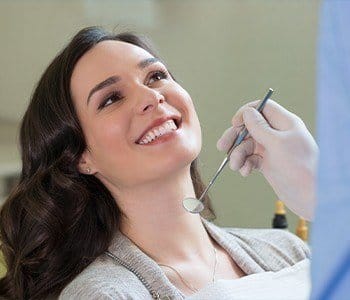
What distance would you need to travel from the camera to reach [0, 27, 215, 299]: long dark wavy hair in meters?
1.36

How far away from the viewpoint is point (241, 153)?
1.18 m

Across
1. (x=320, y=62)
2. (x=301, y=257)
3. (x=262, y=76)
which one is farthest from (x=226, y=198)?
(x=320, y=62)

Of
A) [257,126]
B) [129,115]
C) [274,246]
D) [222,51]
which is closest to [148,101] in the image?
[129,115]

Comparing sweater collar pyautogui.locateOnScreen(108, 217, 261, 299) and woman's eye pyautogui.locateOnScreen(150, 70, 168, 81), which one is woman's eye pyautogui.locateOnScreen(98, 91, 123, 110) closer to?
woman's eye pyautogui.locateOnScreen(150, 70, 168, 81)

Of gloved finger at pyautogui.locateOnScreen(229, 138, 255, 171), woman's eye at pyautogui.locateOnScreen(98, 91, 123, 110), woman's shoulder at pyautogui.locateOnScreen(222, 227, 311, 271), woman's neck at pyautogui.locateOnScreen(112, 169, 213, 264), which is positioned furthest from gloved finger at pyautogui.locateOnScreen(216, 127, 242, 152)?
woman's shoulder at pyautogui.locateOnScreen(222, 227, 311, 271)

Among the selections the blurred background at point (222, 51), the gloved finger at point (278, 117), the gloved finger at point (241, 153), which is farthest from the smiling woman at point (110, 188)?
the blurred background at point (222, 51)

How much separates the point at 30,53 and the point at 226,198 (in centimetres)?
101

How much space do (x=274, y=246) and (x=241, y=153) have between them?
1.34 ft

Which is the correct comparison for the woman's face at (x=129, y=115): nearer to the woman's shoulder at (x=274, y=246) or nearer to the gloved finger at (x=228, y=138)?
the gloved finger at (x=228, y=138)

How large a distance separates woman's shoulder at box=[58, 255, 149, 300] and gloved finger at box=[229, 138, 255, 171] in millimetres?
284

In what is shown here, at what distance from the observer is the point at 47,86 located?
1.43 metres

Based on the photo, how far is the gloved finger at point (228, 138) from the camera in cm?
119

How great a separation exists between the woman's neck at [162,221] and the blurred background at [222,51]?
0.89 meters

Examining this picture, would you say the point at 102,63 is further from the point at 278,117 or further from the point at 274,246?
the point at 274,246
